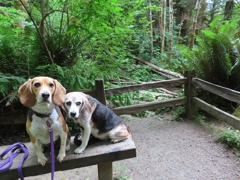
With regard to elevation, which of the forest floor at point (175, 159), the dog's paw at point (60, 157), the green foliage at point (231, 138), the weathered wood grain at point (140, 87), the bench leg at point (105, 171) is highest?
the dog's paw at point (60, 157)

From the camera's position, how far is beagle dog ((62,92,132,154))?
4.78 feet

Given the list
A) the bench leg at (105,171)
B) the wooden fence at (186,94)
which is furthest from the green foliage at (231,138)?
the bench leg at (105,171)

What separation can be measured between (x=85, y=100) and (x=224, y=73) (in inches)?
174

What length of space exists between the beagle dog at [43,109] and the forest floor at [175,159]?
5.50 ft

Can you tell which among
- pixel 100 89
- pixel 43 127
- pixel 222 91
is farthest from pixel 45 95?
pixel 222 91

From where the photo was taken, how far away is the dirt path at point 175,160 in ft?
9.73

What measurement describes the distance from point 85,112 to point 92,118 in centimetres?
15

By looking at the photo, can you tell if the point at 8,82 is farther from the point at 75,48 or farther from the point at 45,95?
the point at 45,95

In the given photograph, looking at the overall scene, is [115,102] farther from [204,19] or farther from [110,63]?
[204,19]

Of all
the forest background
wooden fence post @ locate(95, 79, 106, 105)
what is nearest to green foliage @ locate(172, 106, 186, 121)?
the forest background

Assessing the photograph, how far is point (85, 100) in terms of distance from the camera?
153 centimetres

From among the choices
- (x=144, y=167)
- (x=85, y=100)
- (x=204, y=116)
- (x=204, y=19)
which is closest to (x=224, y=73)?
(x=204, y=116)

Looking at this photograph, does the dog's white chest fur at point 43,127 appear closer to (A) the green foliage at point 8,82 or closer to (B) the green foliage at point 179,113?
(A) the green foliage at point 8,82

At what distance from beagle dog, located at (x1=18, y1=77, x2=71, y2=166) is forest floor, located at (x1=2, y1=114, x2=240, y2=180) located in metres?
1.68
